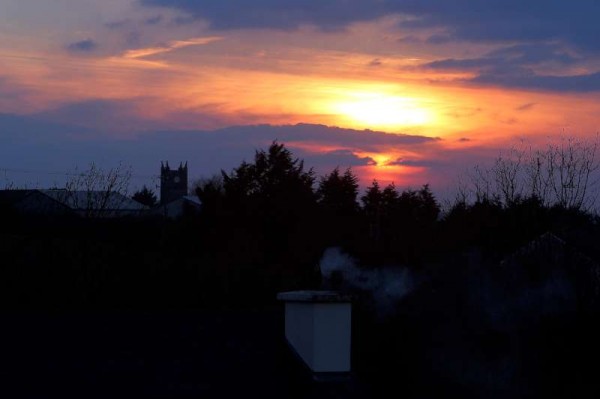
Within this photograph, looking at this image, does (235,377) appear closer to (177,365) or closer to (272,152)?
(177,365)

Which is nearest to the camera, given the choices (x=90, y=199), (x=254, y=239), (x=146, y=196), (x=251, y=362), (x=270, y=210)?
(x=251, y=362)

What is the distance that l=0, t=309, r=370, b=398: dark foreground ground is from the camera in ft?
24.2

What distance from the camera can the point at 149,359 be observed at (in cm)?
828

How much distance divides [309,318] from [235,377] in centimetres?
117

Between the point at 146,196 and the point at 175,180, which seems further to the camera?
the point at 175,180

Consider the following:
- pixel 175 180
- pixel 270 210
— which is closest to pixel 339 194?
pixel 270 210

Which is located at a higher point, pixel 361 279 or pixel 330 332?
pixel 361 279

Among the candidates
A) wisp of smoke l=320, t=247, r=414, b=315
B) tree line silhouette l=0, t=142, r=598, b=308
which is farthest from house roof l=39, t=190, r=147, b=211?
wisp of smoke l=320, t=247, r=414, b=315

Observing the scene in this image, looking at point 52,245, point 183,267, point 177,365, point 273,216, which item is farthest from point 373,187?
point 177,365

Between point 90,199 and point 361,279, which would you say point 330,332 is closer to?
Result: point 361,279

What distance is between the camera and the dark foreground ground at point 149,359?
7.36 metres

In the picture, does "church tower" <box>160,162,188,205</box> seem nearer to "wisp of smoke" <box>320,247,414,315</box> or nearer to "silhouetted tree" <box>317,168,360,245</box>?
"silhouetted tree" <box>317,168,360,245</box>

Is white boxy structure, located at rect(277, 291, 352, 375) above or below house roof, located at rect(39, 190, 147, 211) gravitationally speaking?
below

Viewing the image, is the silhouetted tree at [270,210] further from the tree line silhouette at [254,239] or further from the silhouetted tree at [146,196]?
the silhouetted tree at [146,196]
